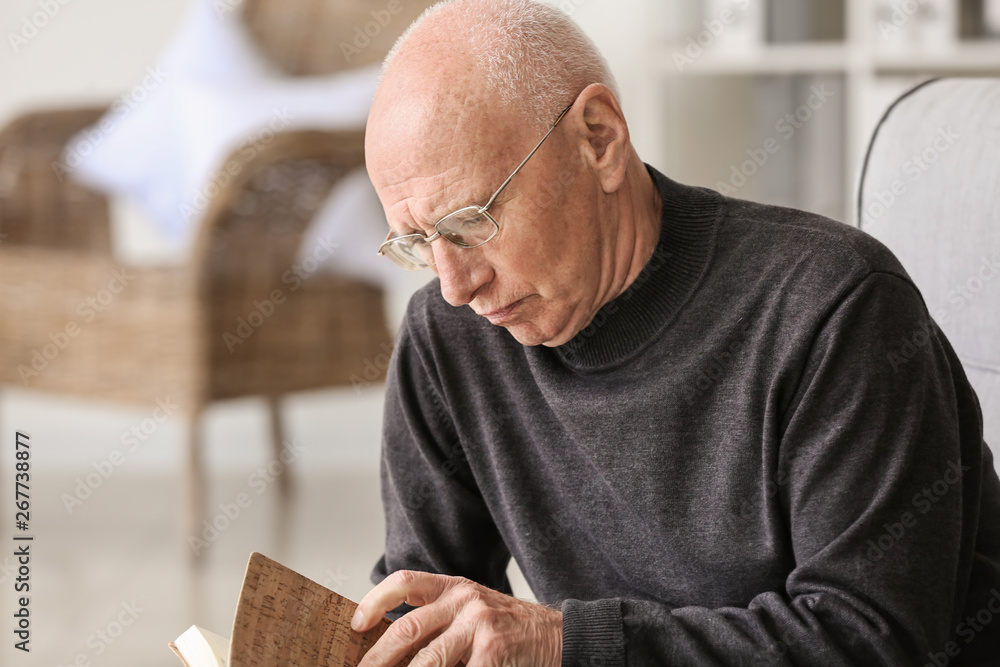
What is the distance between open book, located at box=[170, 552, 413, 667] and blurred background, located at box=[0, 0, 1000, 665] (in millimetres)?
1334

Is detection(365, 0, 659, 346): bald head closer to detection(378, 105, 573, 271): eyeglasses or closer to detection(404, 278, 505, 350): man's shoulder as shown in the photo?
detection(378, 105, 573, 271): eyeglasses

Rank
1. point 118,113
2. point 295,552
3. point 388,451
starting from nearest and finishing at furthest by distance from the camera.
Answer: point 388,451 < point 295,552 < point 118,113

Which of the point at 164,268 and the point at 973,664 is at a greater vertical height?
the point at 164,268

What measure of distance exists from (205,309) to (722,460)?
164 cm

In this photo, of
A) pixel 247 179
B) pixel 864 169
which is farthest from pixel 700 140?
pixel 864 169

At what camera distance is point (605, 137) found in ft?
3.16

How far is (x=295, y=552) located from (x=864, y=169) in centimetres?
173

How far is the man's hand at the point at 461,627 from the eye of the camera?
0.84 metres

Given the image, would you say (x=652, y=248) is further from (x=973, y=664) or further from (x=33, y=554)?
(x=33, y=554)

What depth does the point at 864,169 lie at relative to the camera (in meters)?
1.28

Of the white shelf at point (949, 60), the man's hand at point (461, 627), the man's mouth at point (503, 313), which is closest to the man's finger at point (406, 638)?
the man's hand at point (461, 627)

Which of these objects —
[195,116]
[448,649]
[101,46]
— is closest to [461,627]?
[448,649]

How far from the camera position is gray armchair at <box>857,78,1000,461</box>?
1.13 meters

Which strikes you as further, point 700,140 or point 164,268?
point 700,140
